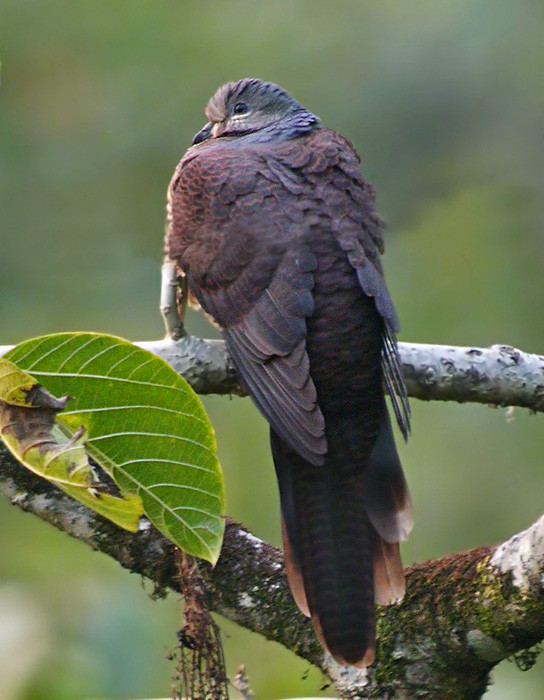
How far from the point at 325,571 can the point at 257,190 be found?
118 cm

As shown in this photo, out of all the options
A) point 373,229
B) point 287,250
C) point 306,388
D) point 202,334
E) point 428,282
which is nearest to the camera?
point 306,388

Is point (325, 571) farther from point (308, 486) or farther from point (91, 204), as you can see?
point (91, 204)

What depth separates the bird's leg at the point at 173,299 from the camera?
3266 mm

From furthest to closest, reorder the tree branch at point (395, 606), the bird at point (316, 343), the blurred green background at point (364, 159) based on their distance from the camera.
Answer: the blurred green background at point (364, 159), the bird at point (316, 343), the tree branch at point (395, 606)

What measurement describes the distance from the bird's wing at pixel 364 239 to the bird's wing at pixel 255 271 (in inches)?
5.3

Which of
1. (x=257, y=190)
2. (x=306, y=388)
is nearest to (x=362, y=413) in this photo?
(x=306, y=388)

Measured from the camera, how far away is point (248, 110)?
13.5 feet

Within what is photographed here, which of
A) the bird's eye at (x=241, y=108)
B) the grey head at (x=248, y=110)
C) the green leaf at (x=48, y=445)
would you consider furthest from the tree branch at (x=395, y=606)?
the bird's eye at (x=241, y=108)

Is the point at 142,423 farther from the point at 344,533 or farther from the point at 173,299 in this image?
the point at 173,299

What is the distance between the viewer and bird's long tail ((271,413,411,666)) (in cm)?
250

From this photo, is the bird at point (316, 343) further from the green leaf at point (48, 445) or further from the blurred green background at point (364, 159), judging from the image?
the blurred green background at point (364, 159)

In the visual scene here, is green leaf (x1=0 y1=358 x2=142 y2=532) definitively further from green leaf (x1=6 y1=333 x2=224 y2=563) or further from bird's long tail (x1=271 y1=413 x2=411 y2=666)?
bird's long tail (x1=271 y1=413 x2=411 y2=666)

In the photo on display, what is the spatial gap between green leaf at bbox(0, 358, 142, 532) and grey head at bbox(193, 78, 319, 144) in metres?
2.32

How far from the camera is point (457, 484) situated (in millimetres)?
5609
